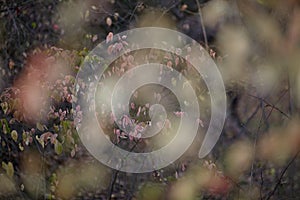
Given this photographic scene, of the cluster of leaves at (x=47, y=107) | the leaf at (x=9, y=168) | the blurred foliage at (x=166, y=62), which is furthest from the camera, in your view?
the leaf at (x=9, y=168)

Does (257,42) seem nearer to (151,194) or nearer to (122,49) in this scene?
(122,49)

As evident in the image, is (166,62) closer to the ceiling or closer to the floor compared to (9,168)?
closer to the ceiling

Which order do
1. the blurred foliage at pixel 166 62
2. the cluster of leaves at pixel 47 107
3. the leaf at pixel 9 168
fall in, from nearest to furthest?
the blurred foliage at pixel 166 62, the cluster of leaves at pixel 47 107, the leaf at pixel 9 168

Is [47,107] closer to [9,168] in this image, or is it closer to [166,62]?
[9,168]

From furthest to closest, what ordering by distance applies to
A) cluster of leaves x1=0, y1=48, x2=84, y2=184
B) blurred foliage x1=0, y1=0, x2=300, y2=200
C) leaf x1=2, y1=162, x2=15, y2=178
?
leaf x1=2, y1=162, x2=15, y2=178
cluster of leaves x1=0, y1=48, x2=84, y2=184
blurred foliage x1=0, y1=0, x2=300, y2=200

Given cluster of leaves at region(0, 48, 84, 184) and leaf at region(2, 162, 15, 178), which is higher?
cluster of leaves at region(0, 48, 84, 184)

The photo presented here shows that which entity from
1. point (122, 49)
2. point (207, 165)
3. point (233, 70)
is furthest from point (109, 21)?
point (207, 165)

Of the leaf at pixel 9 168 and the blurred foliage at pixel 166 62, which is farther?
the leaf at pixel 9 168

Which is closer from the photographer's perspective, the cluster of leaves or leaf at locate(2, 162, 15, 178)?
the cluster of leaves

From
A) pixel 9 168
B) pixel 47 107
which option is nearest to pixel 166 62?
pixel 47 107

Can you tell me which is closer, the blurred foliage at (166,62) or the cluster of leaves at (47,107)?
the blurred foliage at (166,62)

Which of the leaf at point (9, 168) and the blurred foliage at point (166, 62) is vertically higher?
the blurred foliage at point (166, 62)

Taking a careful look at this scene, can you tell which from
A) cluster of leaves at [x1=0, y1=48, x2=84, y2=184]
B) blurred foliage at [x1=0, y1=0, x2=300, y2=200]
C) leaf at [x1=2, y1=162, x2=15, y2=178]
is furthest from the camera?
leaf at [x1=2, y1=162, x2=15, y2=178]
